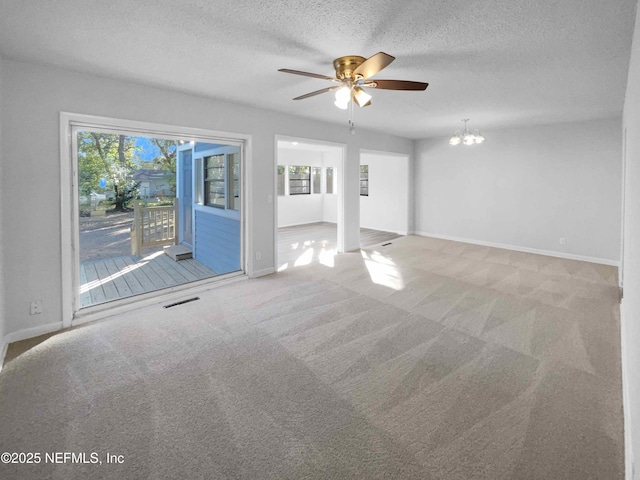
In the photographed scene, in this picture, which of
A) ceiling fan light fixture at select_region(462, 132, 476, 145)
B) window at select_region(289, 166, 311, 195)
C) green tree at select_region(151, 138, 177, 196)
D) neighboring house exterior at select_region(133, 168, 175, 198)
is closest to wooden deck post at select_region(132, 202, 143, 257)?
neighboring house exterior at select_region(133, 168, 175, 198)

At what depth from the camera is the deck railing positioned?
5.74 metres

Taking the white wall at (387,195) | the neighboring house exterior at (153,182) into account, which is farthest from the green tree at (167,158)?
the white wall at (387,195)

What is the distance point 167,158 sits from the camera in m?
5.54

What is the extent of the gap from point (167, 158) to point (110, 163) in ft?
3.90

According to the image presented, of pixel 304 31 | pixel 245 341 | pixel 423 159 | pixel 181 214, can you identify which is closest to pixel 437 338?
pixel 245 341

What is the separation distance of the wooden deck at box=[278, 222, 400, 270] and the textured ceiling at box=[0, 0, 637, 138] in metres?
2.99

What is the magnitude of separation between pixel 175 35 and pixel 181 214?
4673mm

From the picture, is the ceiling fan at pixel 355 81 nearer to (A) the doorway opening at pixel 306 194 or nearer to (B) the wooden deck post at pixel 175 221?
(B) the wooden deck post at pixel 175 221

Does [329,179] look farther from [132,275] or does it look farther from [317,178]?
[132,275]

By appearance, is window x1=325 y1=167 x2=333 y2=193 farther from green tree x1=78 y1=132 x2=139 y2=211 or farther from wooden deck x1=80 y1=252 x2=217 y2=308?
green tree x1=78 y1=132 x2=139 y2=211

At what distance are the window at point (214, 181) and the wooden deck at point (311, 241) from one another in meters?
1.54

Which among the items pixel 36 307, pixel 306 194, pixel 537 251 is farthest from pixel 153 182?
pixel 537 251

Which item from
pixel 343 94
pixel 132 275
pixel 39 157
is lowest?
pixel 132 275

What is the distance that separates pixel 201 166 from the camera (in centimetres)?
611
